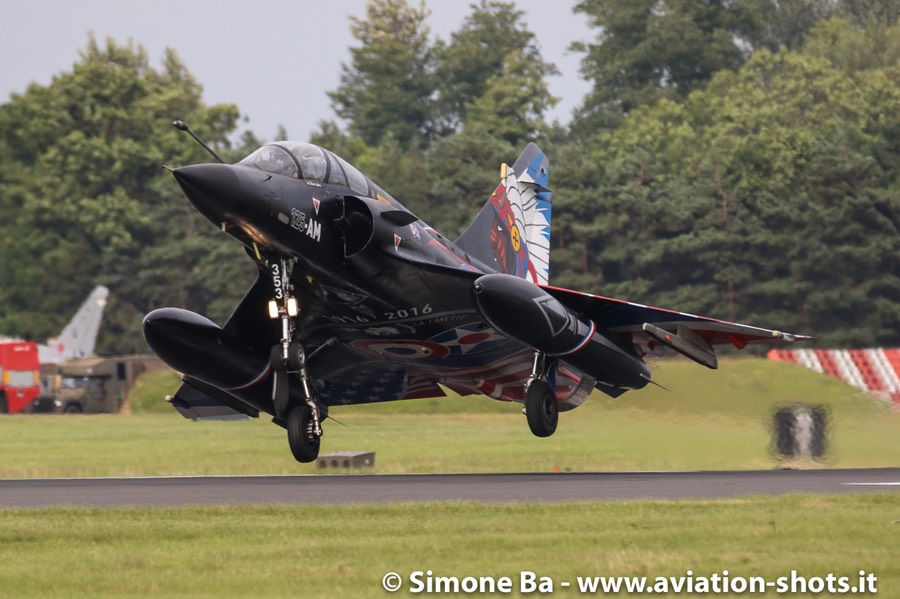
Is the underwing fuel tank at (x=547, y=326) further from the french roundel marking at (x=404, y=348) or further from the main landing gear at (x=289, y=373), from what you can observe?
the main landing gear at (x=289, y=373)

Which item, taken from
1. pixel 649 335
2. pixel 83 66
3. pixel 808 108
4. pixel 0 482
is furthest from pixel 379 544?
pixel 808 108

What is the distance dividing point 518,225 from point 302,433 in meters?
7.08

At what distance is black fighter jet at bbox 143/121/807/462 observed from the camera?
18.2 meters

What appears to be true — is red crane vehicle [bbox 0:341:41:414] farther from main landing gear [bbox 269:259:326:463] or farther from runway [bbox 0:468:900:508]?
main landing gear [bbox 269:259:326:463]

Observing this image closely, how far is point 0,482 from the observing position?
22.8 m

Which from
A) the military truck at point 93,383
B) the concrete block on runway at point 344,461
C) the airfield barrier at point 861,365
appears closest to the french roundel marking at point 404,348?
the concrete block on runway at point 344,461

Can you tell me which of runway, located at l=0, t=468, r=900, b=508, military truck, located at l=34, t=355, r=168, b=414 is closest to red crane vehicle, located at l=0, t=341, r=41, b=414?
military truck, located at l=34, t=355, r=168, b=414

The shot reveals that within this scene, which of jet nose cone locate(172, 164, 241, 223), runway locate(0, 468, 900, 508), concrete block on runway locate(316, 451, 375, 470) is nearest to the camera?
jet nose cone locate(172, 164, 241, 223)

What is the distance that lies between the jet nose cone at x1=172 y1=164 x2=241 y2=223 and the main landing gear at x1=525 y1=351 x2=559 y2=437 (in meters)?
4.97

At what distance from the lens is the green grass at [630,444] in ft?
77.8

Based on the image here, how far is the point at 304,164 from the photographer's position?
18.7 m

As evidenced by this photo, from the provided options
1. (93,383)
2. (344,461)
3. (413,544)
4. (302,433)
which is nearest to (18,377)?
(93,383)

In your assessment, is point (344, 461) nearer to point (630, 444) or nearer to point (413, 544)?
point (630, 444)
